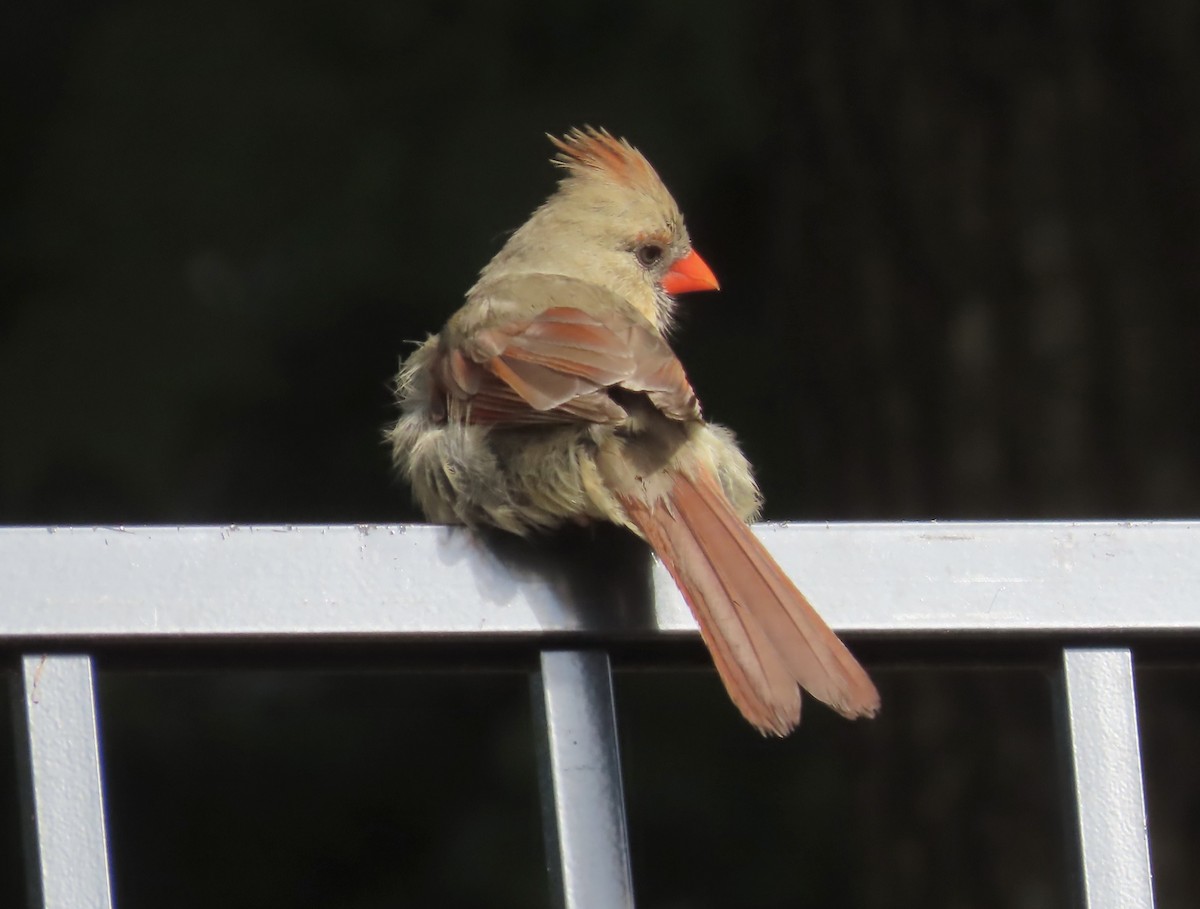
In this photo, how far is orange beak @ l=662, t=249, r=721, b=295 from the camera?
Answer: 3.53 m

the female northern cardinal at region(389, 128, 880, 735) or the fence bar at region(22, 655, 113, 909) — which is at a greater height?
the female northern cardinal at region(389, 128, 880, 735)

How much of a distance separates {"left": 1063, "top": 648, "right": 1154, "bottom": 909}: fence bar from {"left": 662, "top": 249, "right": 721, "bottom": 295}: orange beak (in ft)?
6.43

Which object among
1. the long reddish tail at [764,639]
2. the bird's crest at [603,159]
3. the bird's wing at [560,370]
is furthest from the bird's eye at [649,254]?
the long reddish tail at [764,639]

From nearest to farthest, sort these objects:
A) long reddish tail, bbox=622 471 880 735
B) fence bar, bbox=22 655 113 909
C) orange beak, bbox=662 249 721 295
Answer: fence bar, bbox=22 655 113 909
long reddish tail, bbox=622 471 880 735
orange beak, bbox=662 249 721 295

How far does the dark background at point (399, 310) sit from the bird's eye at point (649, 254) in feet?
2.23

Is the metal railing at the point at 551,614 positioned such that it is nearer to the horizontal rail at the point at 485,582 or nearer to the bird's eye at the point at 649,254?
the horizontal rail at the point at 485,582

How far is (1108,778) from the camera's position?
1610 mm

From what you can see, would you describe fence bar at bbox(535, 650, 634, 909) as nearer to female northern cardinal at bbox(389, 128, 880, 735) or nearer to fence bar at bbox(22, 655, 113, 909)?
female northern cardinal at bbox(389, 128, 880, 735)

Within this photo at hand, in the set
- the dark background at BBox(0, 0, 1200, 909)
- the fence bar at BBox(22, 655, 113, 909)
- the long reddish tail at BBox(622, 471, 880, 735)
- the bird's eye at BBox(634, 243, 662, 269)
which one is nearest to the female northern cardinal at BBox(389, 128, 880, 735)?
the long reddish tail at BBox(622, 471, 880, 735)

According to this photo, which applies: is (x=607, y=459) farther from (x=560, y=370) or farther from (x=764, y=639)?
(x=764, y=639)

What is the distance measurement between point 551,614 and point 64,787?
46 cm

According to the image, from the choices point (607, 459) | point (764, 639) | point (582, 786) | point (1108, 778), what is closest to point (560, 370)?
point (607, 459)

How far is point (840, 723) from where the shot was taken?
401cm

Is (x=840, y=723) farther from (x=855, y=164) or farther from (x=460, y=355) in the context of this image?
(x=460, y=355)
